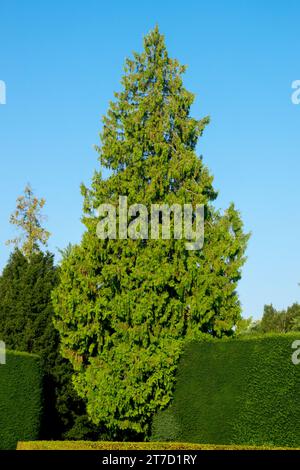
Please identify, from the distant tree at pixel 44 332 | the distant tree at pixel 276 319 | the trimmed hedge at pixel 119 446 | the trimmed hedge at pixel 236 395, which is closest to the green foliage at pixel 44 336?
the distant tree at pixel 44 332

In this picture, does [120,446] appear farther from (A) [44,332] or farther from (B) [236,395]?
(A) [44,332]

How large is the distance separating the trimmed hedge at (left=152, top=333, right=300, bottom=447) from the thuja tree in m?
0.88

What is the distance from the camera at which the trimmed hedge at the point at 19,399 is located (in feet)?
76.7

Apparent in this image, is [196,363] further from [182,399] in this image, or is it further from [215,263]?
[215,263]

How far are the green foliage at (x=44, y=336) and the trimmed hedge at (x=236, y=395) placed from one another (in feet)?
13.7

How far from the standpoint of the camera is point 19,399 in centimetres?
2392

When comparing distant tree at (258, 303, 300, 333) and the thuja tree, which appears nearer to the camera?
the thuja tree

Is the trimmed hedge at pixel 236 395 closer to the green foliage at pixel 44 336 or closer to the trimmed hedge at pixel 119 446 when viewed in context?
the trimmed hedge at pixel 119 446

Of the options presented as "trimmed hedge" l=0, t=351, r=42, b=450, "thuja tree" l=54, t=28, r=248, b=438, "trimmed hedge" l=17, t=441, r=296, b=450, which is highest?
"thuja tree" l=54, t=28, r=248, b=438

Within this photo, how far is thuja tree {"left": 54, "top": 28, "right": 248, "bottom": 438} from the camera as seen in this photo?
1020 inches

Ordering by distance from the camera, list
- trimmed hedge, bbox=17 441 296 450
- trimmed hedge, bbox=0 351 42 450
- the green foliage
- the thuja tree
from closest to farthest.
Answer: trimmed hedge, bbox=17 441 296 450, trimmed hedge, bbox=0 351 42 450, the thuja tree, the green foliage

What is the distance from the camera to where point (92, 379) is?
26344mm

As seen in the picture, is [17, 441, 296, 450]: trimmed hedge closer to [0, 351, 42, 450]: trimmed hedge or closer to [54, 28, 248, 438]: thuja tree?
[0, 351, 42, 450]: trimmed hedge

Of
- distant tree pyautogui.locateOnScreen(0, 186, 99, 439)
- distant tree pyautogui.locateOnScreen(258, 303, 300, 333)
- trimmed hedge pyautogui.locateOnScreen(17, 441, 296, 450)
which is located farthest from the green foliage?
distant tree pyautogui.locateOnScreen(258, 303, 300, 333)
